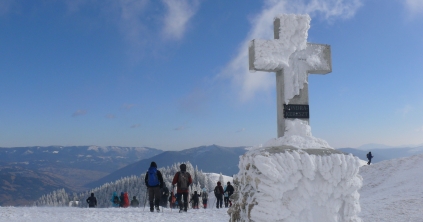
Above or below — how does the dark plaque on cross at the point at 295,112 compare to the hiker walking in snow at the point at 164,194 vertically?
above

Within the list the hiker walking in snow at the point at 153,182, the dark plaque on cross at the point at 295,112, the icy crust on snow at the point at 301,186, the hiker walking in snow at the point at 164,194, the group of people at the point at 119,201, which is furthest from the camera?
the group of people at the point at 119,201

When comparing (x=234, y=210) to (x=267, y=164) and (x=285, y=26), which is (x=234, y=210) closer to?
(x=267, y=164)

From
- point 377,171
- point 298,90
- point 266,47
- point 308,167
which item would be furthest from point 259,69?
point 377,171

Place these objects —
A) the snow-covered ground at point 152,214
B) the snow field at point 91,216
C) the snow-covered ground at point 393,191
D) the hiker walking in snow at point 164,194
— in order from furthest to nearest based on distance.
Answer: the hiker walking in snow at point 164,194, the snow-covered ground at point 393,191, the snow-covered ground at point 152,214, the snow field at point 91,216

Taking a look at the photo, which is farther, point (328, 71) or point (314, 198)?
point (328, 71)

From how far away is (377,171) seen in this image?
74.1 ft

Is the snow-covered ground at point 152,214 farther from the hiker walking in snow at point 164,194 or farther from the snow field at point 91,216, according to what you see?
the hiker walking in snow at point 164,194

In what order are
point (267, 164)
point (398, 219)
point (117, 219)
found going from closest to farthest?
1. point (267, 164)
2. point (117, 219)
3. point (398, 219)

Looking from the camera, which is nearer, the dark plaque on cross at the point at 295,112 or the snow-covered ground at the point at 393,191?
the dark plaque on cross at the point at 295,112

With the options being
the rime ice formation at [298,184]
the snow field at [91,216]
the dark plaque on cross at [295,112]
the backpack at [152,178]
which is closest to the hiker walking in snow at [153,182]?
the backpack at [152,178]

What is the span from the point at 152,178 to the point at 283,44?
656cm

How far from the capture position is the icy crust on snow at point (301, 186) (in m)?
3.77

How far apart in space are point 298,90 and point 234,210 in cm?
285

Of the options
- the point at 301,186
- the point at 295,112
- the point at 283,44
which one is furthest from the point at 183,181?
the point at 301,186
